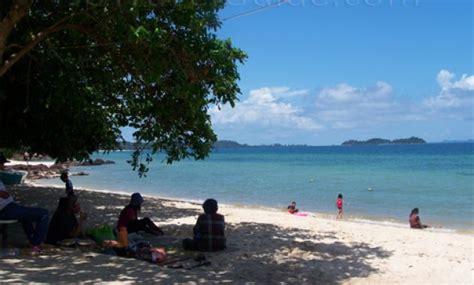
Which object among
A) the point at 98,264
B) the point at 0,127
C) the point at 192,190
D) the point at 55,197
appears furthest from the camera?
the point at 192,190

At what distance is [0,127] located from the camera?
487 inches

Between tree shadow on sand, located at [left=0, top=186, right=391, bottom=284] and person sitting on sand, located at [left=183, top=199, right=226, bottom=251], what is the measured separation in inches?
7.8

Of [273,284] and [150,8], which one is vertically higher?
[150,8]

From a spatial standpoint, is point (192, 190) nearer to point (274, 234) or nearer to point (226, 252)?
point (274, 234)

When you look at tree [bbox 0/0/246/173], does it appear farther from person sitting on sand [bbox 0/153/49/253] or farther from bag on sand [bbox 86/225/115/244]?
bag on sand [bbox 86/225/115/244]

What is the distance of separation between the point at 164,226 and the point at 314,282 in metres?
5.26

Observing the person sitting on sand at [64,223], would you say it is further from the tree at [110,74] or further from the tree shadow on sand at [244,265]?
the tree at [110,74]

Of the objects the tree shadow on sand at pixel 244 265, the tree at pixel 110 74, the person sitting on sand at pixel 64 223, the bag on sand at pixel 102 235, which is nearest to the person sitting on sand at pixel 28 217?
the tree shadow on sand at pixel 244 265

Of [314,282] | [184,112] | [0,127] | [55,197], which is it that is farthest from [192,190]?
[314,282]

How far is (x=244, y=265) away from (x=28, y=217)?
3.11 metres

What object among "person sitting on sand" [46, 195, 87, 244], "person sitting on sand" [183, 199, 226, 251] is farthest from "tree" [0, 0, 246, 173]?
"person sitting on sand" [46, 195, 87, 244]

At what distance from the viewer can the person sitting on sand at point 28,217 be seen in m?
7.13

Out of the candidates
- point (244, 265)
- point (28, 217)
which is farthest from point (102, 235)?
point (244, 265)

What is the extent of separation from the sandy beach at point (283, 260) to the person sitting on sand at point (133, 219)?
279 millimetres
